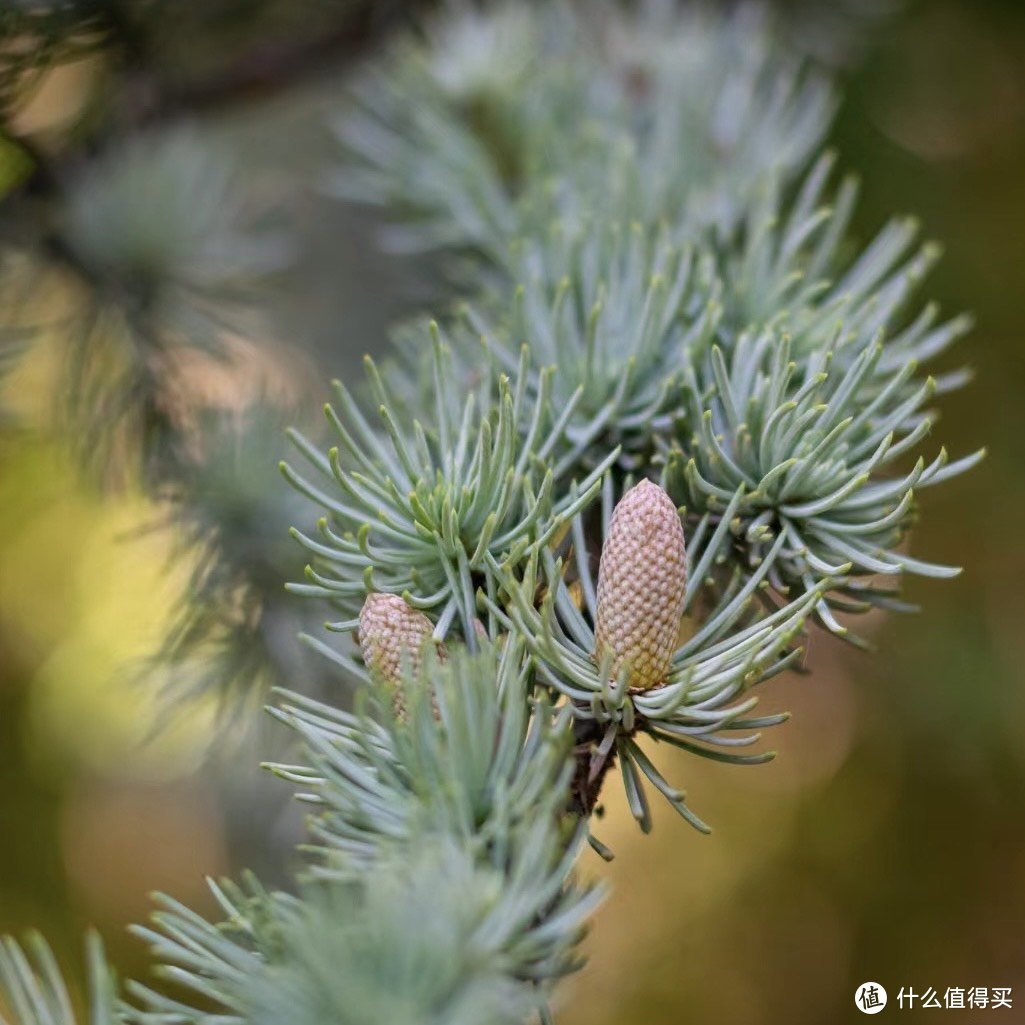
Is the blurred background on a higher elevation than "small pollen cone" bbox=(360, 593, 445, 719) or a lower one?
higher

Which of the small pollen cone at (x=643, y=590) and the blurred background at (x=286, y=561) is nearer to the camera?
the small pollen cone at (x=643, y=590)

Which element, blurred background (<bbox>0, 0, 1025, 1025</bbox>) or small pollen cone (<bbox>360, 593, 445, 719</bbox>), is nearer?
small pollen cone (<bbox>360, 593, 445, 719</bbox>)

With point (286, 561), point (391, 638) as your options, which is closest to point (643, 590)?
point (391, 638)

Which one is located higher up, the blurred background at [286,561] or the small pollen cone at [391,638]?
the blurred background at [286,561]

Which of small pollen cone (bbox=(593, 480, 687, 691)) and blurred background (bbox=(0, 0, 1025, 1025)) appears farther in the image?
blurred background (bbox=(0, 0, 1025, 1025))
